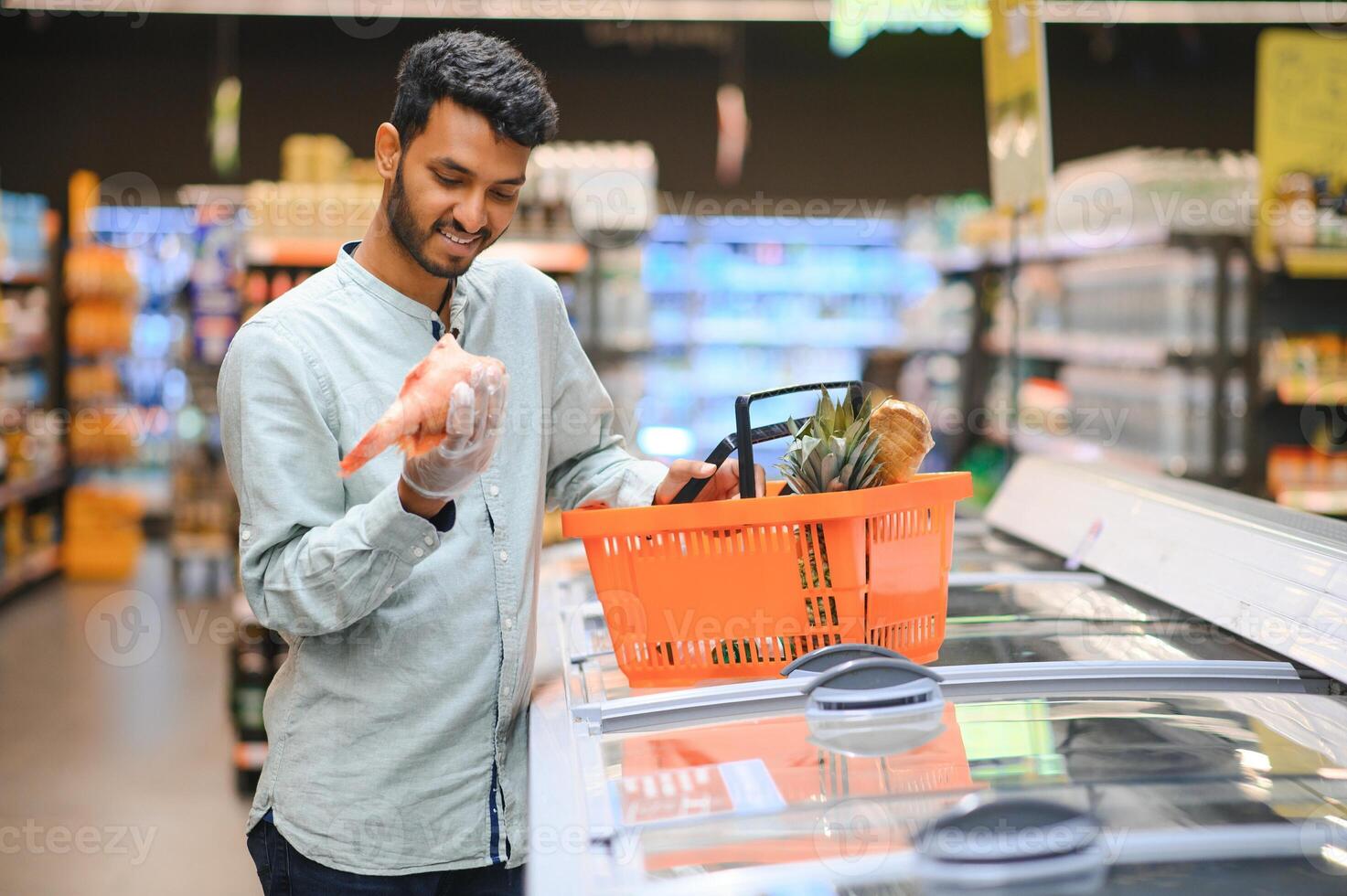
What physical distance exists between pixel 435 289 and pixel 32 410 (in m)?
8.74

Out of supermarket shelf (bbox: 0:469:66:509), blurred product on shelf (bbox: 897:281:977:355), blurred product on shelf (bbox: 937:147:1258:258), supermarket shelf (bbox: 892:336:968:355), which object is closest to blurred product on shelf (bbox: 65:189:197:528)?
supermarket shelf (bbox: 0:469:66:509)

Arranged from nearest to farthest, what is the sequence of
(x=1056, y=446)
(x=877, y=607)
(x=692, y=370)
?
(x=877, y=607)
(x=1056, y=446)
(x=692, y=370)

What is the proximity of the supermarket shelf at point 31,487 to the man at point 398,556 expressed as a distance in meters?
7.57

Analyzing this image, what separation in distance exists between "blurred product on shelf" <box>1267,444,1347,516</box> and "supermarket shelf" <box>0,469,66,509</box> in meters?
7.60

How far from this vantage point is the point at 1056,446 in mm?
6887

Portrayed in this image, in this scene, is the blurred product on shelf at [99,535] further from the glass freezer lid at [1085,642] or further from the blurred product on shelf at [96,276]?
the glass freezer lid at [1085,642]

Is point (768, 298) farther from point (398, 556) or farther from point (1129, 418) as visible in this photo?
point (398, 556)

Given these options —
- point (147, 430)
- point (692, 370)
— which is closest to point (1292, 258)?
point (692, 370)

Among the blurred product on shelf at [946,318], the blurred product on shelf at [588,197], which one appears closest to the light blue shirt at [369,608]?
the blurred product on shelf at [588,197]

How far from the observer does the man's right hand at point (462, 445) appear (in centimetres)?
136

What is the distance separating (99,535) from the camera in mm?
9203

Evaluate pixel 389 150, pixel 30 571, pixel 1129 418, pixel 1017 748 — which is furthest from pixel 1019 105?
pixel 30 571

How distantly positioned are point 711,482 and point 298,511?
0.57m

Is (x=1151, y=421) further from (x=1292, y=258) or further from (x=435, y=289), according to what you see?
(x=435, y=289)
